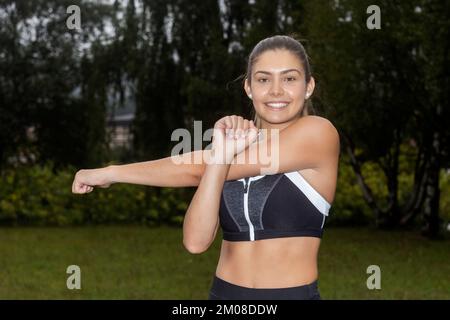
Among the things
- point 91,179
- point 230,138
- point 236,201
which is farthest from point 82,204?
point 230,138

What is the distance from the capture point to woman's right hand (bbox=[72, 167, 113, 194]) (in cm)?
283

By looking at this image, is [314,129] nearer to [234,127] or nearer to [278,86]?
[278,86]

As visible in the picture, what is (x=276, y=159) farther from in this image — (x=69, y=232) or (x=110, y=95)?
(x=110, y=95)

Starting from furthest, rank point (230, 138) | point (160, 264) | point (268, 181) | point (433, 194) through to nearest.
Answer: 1. point (433, 194)
2. point (160, 264)
3. point (268, 181)
4. point (230, 138)

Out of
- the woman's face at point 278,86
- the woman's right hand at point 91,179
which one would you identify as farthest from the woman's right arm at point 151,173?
the woman's face at point 278,86

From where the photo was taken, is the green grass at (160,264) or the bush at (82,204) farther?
the bush at (82,204)

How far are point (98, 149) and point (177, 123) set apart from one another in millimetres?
2640

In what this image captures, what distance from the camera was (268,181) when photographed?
2.83 meters

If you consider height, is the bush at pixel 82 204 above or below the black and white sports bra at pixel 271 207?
below

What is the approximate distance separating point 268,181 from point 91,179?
2.04 ft

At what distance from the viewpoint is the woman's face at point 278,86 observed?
2.87 m

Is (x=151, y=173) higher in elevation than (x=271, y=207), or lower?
higher

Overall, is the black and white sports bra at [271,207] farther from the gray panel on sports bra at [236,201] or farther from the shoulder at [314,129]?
the shoulder at [314,129]

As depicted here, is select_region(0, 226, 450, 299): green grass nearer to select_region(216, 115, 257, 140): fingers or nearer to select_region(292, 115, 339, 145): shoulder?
select_region(292, 115, 339, 145): shoulder
